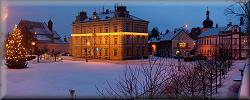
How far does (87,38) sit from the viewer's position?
28422 millimetres

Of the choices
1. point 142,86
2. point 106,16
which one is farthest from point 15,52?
point 106,16

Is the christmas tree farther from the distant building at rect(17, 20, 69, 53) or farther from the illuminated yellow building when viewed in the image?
the distant building at rect(17, 20, 69, 53)

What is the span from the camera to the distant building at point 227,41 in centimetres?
1905

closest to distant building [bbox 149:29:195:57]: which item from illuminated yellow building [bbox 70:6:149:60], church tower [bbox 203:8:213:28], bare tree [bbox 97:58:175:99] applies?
illuminated yellow building [bbox 70:6:149:60]

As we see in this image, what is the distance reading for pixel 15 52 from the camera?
647 inches

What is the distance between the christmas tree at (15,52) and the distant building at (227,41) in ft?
29.7

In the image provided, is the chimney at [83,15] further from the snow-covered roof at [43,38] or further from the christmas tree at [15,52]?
the christmas tree at [15,52]

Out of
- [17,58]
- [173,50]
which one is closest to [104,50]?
[173,50]

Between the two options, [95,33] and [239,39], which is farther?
[95,33]

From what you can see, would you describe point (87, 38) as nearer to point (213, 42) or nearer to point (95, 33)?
point (95, 33)

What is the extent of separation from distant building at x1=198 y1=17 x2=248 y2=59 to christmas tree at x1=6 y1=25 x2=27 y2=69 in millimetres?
9051

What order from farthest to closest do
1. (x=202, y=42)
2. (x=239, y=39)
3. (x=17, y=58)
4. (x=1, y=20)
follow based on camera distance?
(x=239, y=39)
(x=202, y=42)
(x=17, y=58)
(x=1, y=20)

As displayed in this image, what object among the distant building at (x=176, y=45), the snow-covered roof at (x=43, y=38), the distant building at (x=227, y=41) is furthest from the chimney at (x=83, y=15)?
the distant building at (x=227, y=41)

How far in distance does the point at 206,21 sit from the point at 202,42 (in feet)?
27.7
